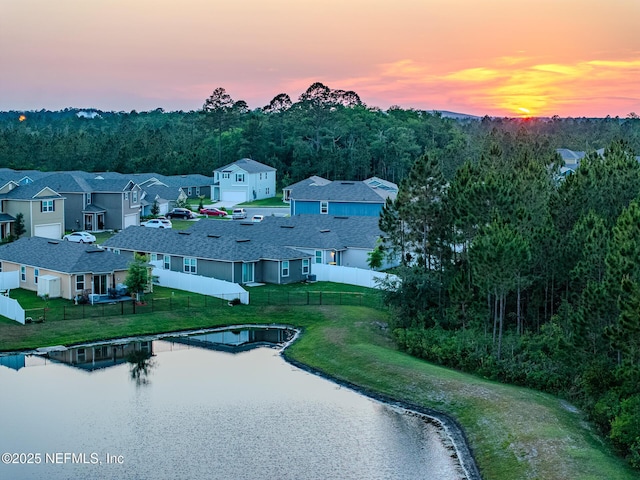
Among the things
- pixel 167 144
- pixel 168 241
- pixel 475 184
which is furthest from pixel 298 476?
pixel 167 144

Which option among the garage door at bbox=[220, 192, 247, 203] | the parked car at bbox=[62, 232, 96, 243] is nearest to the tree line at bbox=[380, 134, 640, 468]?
the parked car at bbox=[62, 232, 96, 243]

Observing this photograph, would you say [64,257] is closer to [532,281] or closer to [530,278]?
[530,278]

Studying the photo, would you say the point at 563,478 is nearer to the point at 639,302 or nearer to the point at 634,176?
the point at 639,302

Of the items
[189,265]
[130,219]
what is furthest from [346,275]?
[130,219]

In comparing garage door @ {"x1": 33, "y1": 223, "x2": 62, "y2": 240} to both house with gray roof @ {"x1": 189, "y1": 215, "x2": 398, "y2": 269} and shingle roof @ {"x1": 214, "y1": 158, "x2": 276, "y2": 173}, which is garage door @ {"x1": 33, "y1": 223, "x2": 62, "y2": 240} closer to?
house with gray roof @ {"x1": 189, "y1": 215, "x2": 398, "y2": 269}

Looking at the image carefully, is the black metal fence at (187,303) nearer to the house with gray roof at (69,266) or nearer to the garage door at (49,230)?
the house with gray roof at (69,266)

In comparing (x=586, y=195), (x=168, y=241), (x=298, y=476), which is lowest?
(x=298, y=476)

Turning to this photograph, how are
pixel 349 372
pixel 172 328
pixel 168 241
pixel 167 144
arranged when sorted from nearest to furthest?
pixel 349 372, pixel 172 328, pixel 168 241, pixel 167 144
